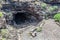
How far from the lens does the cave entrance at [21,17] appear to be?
26.7 m

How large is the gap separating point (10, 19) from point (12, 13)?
919mm

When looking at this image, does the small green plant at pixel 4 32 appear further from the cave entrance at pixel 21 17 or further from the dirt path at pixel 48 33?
the cave entrance at pixel 21 17

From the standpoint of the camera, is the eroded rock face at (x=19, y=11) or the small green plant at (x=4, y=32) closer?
the small green plant at (x=4, y=32)

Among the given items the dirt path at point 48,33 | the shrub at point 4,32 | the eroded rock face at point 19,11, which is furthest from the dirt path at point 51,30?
the shrub at point 4,32

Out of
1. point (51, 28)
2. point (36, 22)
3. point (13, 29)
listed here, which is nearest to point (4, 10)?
point (13, 29)

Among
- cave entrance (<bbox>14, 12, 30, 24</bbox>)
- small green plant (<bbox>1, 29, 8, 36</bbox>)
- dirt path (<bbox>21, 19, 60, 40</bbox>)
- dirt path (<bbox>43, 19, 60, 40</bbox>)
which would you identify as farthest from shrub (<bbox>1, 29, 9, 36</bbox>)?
cave entrance (<bbox>14, 12, 30, 24</bbox>)

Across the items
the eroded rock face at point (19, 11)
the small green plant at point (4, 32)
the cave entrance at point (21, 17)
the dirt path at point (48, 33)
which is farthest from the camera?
the cave entrance at point (21, 17)

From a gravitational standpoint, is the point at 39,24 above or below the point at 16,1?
below

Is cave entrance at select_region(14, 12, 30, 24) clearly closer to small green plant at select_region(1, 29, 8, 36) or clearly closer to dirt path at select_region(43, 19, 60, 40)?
dirt path at select_region(43, 19, 60, 40)

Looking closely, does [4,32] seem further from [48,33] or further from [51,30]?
[51,30]

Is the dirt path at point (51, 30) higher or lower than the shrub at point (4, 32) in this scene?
lower

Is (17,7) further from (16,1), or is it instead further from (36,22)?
(36,22)

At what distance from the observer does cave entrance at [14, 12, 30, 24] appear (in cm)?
2670

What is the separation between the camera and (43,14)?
87.4ft
